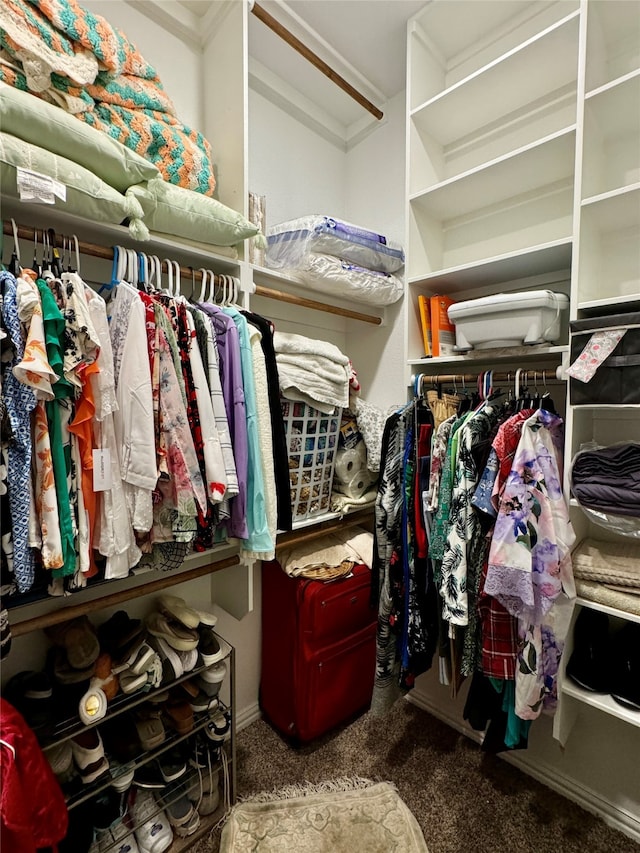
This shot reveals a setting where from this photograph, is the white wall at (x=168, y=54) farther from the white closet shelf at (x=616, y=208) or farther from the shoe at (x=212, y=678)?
the shoe at (x=212, y=678)

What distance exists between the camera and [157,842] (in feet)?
4.03

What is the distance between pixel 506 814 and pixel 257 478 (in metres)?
1.42

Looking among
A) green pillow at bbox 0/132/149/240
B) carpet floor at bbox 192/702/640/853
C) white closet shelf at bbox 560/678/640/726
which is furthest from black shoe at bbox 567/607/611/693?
green pillow at bbox 0/132/149/240

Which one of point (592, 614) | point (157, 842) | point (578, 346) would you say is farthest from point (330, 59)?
point (157, 842)

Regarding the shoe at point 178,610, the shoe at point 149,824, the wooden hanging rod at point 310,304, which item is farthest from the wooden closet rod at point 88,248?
the shoe at point 149,824

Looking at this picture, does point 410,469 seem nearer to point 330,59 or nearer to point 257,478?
point 257,478

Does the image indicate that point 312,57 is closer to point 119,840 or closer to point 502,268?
point 502,268

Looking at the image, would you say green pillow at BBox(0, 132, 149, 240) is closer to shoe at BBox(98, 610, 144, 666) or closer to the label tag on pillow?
the label tag on pillow

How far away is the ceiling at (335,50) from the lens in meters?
1.51

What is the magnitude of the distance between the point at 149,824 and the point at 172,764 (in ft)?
0.49

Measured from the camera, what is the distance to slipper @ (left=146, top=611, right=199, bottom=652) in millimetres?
1270

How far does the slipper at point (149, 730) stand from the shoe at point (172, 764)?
157mm

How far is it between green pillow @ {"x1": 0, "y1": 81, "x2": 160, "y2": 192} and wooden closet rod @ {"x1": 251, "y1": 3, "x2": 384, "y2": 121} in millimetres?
836

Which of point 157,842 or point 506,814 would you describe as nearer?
point 157,842
